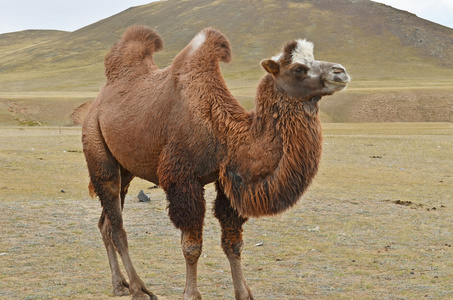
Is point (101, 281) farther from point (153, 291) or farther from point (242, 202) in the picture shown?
point (242, 202)

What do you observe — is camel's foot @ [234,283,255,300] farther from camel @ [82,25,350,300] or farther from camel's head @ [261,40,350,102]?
camel's head @ [261,40,350,102]

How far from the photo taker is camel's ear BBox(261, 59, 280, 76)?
5.25 metres

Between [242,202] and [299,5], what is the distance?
480 ft

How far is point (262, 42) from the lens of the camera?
402ft

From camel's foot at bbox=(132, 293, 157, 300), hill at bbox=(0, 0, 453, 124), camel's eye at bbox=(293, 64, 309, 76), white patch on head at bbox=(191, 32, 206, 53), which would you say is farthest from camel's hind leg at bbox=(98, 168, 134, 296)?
hill at bbox=(0, 0, 453, 124)

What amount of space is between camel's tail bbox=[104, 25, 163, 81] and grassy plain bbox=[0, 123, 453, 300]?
255 cm

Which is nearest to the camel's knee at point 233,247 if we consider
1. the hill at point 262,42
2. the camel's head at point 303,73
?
the camel's head at point 303,73

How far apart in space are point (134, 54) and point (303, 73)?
264 centimetres

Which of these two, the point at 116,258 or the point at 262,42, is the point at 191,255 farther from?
the point at 262,42

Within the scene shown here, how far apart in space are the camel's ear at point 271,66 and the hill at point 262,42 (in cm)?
7094

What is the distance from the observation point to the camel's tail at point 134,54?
6840mm

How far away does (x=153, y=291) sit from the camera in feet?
20.9

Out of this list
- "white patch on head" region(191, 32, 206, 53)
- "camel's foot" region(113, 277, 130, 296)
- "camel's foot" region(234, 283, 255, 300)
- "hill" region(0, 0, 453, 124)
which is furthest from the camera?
"hill" region(0, 0, 453, 124)

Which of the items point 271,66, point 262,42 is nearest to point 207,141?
point 271,66
